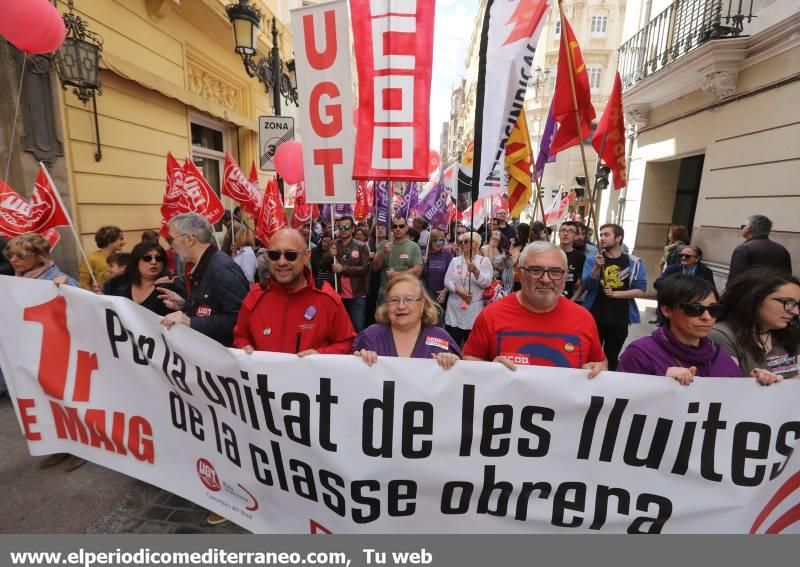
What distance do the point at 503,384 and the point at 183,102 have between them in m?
8.07

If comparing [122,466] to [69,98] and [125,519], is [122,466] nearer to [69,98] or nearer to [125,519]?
[125,519]

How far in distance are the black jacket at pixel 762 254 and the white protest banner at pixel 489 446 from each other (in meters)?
3.68

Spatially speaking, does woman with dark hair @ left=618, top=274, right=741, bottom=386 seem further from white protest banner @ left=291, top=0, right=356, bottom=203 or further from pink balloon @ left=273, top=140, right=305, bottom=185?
pink balloon @ left=273, top=140, right=305, bottom=185

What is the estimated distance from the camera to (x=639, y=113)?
1080 cm

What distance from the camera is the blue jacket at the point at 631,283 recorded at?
4.32 metres

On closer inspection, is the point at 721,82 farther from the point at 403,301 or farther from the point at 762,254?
the point at 403,301

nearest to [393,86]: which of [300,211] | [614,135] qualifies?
[614,135]

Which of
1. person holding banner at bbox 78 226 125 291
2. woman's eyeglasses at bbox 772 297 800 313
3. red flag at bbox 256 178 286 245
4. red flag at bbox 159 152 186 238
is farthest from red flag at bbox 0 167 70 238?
woman's eyeglasses at bbox 772 297 800 313

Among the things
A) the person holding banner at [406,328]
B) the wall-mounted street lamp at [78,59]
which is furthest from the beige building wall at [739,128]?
the wall-mounted street lamp at [78,59]

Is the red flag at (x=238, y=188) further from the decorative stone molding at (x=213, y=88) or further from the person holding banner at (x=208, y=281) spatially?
the person holding banner at (x=208, y=281)

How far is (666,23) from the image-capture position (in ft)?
30.3

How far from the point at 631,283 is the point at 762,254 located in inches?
74.2

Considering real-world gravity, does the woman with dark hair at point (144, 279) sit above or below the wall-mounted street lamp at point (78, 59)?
below

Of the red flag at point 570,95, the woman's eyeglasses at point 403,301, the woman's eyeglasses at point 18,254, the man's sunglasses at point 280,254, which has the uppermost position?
the red flag at point 570,95
